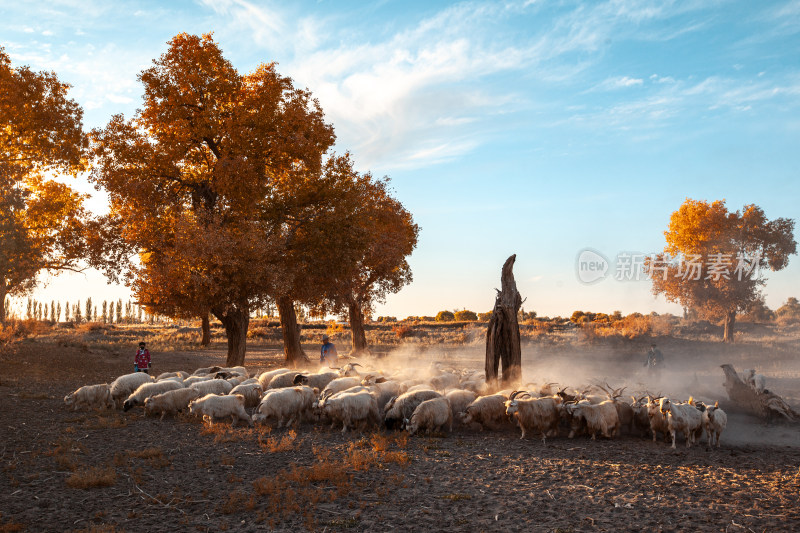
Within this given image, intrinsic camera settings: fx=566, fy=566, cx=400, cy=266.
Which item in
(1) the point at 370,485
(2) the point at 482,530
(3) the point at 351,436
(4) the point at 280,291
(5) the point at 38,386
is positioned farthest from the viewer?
(4) the point at 280,291

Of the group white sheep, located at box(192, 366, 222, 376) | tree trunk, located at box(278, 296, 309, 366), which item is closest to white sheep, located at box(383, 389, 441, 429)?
white sheep, located at box(192, 366, 222, 376)

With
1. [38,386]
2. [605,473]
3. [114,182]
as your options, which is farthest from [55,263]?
[605,473]

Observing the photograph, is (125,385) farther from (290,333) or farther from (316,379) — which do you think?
(290,333)

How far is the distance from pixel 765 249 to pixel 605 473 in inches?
1763

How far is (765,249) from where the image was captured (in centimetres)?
4588

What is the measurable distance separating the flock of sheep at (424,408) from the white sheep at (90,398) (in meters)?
0.03

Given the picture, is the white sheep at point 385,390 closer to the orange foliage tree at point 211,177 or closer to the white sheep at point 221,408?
the white sheep at point 221,408

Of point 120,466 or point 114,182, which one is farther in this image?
point 114,182

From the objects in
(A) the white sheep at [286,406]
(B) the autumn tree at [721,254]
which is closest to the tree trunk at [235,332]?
(A) the white sheep at [286,406]

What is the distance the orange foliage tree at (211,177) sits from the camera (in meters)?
23.5

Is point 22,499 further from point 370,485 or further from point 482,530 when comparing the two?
point 482,530

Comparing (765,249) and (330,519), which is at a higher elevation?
(765,249)

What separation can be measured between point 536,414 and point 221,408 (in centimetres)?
770

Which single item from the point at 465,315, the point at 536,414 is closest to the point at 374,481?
the point at 536,414
